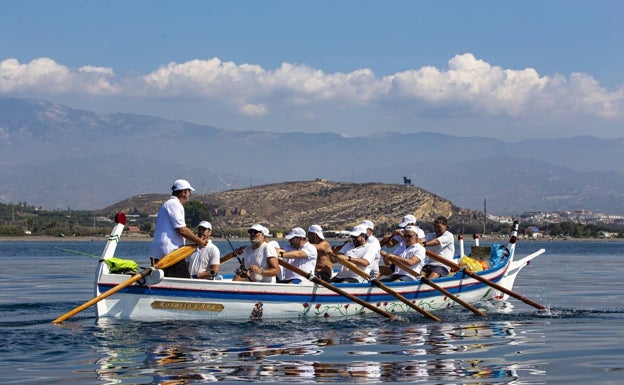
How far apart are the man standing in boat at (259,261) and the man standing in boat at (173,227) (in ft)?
5.30

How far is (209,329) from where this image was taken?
20297mm

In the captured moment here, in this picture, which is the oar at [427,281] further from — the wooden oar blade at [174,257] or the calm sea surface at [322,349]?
the wooden oar blade at [174,257]

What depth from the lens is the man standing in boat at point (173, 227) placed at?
806 inches

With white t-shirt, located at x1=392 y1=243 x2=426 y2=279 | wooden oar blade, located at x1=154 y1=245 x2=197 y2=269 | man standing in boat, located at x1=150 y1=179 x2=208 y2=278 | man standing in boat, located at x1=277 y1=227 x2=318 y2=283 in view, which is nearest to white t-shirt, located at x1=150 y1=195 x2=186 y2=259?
man standing in boat, located at x1=150 y1=179 x2=208 y2=278

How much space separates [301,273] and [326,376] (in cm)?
744

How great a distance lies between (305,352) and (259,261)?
519 centimetres

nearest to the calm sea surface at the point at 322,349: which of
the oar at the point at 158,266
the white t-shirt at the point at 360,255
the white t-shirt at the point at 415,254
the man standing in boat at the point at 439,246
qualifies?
the oar at the point at 158,266

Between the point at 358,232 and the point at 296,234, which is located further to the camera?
the point at 358,232

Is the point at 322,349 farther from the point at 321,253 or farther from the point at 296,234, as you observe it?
the point at 321,253

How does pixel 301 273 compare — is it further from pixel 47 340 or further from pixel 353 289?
pixel 47 340

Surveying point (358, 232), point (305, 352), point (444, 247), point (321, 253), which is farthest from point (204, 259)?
point (444, 247)

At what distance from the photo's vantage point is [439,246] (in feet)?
87.0

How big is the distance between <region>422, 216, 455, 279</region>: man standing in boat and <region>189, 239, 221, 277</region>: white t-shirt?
20.4 ft

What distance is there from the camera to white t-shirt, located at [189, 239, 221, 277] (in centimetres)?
2236
